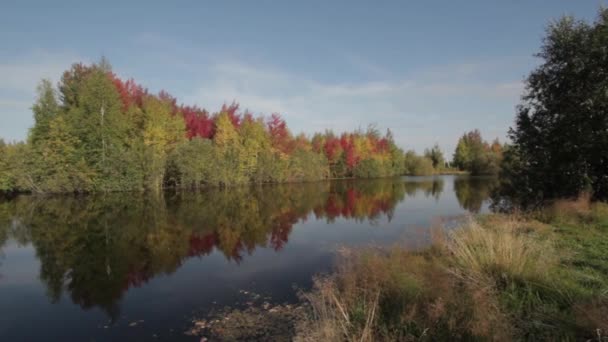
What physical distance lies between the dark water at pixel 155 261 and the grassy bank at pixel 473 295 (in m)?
2.13

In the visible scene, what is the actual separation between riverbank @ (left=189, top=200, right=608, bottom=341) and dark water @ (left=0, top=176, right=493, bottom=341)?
2.06 m

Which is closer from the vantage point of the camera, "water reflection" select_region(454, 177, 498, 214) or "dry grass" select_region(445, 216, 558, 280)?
"dry grass" select_region(445, 216, 558, 280)

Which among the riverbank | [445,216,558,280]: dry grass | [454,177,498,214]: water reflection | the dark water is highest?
[445,216,558,280]: dry grass

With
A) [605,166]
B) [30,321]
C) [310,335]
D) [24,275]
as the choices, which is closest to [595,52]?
[605,166]

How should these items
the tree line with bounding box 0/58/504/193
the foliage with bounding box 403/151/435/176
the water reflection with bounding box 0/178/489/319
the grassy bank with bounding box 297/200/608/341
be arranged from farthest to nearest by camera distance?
the foliage with bounding box 403/151/435/176
the tree line with bounding box 0/58/504/193
the water reflection with bounding box 0/178/489/319
the grassy bank with bounding box 297/200/608/341

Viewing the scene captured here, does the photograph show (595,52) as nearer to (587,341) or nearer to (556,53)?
(556,53)

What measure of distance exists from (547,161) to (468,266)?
1166 centimetres

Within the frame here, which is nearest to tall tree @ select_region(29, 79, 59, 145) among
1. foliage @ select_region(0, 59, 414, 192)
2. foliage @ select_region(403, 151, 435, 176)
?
foliage @ select_region(0, 59, 414, 192)

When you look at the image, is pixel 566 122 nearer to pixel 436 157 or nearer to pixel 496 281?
pixel 496 281

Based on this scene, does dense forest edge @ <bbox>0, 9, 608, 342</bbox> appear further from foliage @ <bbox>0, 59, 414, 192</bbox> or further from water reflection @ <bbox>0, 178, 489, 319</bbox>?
water reflection @ <bbox>0, 178, 489, 319</bbox>

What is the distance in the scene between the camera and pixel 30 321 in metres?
6.95

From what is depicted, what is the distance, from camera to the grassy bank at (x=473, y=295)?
4309 millimetres

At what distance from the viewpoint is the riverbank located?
14.1 feet

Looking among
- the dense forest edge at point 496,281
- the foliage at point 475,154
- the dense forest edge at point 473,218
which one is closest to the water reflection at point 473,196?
the dense forest edge at point 473,218
